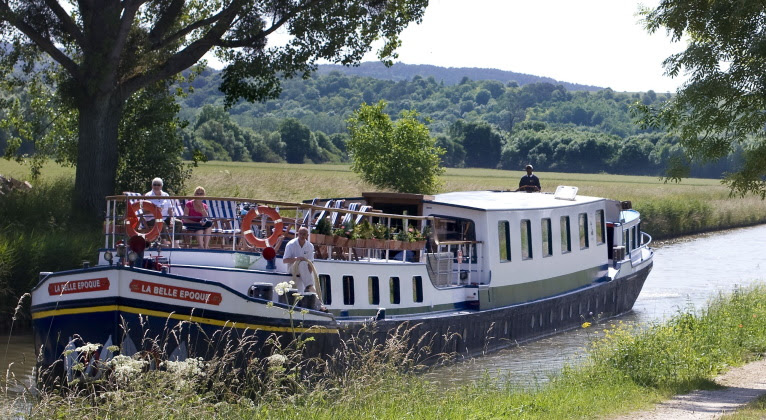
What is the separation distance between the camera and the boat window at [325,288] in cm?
1567

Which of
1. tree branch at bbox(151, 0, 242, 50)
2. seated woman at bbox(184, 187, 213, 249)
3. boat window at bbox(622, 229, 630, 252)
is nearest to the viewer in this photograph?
seated woman at bbox(184, 187, 213, 249)

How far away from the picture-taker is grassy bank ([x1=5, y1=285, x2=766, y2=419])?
360 inches

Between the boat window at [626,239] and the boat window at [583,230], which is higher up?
the boat window at [583,230]

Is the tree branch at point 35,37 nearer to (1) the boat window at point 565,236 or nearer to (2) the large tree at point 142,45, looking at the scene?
(2) the large tree at point 142,45

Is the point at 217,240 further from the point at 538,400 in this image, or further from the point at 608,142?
the point at 608,142

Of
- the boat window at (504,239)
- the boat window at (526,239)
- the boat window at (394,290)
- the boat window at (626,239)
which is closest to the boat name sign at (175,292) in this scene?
the boat window at (394,290)

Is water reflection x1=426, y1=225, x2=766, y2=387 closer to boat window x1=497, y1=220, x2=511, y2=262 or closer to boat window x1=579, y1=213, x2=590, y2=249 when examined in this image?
boat window x1=497, y1=220, x2=511, y2=262

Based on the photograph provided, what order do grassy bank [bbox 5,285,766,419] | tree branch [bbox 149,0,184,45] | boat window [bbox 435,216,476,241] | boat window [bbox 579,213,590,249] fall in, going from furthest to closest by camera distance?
tree branch [bbox 149,0,184,45]
boat window [bbox 579,213,590,249]
boat window [bbox 435,216,476,241]
grassy bank [bbox 5,285,766,419]

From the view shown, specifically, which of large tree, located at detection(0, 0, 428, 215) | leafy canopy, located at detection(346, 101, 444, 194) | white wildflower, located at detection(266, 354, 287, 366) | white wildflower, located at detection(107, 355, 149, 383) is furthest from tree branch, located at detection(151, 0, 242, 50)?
white wildflower, located at detection(107, 355, 149, 383)

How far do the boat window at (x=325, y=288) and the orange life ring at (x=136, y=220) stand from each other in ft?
8.07

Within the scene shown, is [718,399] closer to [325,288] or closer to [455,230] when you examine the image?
[325,288]

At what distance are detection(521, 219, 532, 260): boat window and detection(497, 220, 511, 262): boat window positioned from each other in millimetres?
565

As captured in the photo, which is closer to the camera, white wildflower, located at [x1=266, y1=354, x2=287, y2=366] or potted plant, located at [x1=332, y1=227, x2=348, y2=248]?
white wildflower, located at [x1=266, y1=354, x2=287, y2=366]

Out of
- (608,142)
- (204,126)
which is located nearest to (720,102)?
(204,126)
